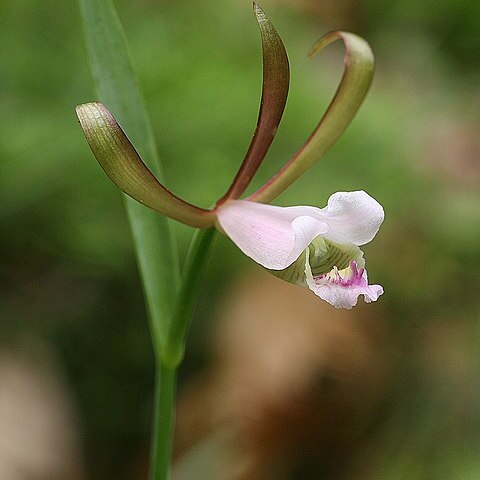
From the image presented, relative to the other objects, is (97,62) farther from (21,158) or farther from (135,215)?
(21,158)

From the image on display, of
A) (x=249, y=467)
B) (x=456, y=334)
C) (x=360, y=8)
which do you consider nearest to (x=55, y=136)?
(x=249, y=467)

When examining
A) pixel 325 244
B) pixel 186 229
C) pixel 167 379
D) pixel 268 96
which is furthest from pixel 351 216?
pixel 186 229

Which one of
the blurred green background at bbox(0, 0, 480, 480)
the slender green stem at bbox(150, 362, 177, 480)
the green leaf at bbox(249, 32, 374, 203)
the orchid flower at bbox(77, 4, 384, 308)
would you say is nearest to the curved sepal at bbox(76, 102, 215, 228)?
the orchid flower at bbox(77, 4, 384, 308)

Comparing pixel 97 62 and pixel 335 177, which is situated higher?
pixel 97 62

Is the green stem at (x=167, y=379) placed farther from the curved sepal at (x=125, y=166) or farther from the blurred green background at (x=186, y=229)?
the blurred green background at (x=186, y=229)

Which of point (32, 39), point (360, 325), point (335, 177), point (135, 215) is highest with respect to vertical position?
point (135, 215)

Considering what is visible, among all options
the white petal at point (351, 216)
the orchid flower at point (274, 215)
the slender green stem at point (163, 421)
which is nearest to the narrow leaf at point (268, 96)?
the orchid flower at point (274, 215)

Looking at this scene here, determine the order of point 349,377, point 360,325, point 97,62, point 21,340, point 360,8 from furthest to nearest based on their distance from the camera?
point 360,8
point 360,325
point 349,377
point 21,340
point 97,62
